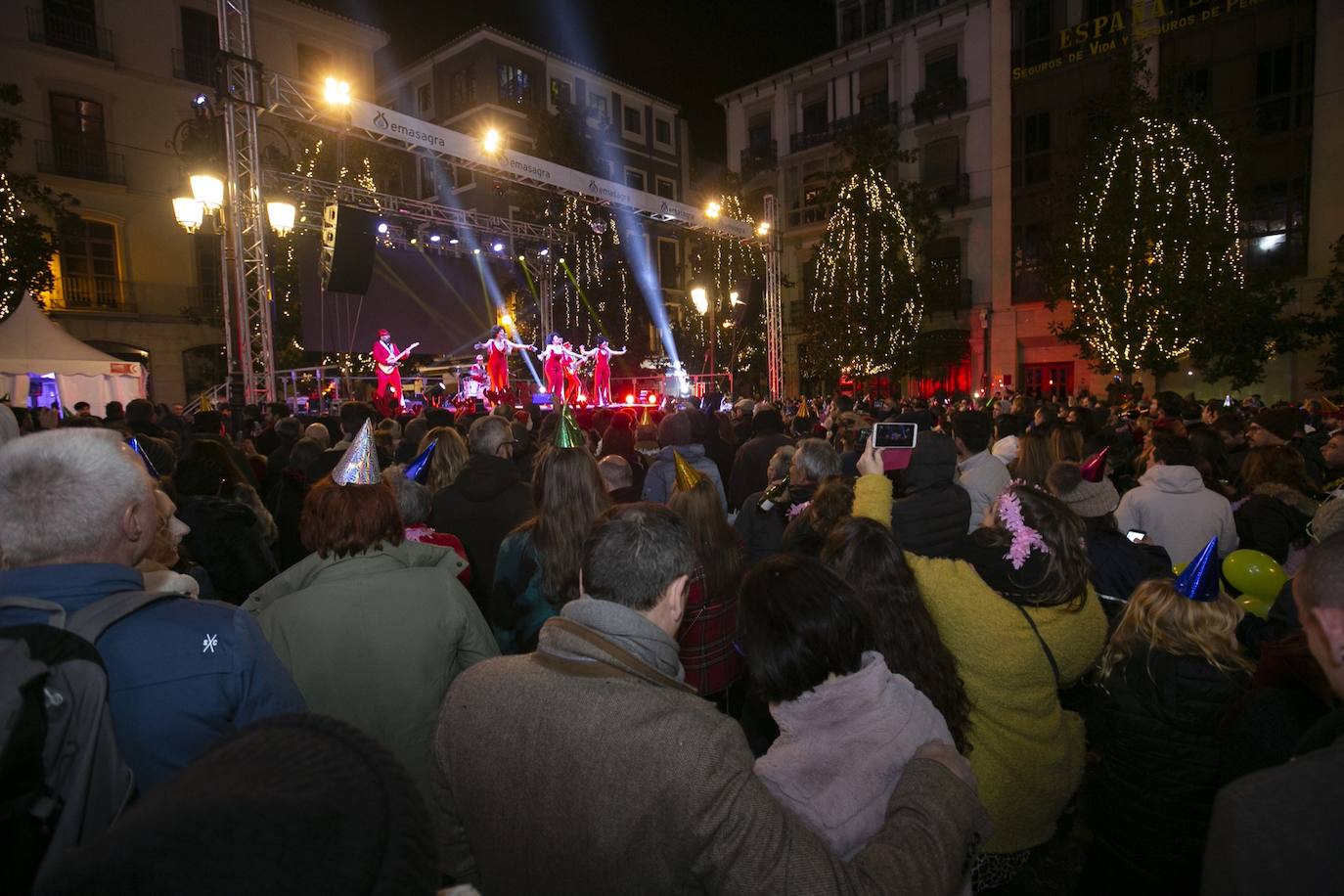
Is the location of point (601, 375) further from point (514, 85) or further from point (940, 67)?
point (514, 85)

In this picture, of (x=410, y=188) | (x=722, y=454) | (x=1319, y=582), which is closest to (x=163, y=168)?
(x=410, y=188)

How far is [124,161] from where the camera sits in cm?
2206

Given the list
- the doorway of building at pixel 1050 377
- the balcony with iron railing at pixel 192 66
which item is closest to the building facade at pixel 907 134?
the doorway of building at pixel 1050 377

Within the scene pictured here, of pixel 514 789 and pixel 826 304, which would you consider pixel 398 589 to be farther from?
pixel 826 304

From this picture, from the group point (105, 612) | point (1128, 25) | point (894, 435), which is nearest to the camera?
point (105, 612)

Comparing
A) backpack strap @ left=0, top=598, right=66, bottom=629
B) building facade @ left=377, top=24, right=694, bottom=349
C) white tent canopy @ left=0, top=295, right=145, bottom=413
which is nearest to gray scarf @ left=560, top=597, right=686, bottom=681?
backpack strap @ left=0, top=598, right=66, bottom=629

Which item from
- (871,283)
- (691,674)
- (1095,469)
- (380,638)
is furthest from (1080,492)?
(871,283)

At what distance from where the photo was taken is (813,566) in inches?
69.3

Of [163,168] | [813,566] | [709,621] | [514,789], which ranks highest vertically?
[163,168]

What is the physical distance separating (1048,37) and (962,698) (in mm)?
27834

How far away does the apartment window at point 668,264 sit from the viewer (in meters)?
38.3

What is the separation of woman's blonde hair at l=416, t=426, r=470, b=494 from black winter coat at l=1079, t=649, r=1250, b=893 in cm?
377

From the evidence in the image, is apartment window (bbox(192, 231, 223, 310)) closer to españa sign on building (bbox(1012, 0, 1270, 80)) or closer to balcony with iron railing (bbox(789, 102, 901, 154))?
balcony with iron railing (bbox(789, 102, 901, 154))

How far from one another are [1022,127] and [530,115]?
56.6 ft
